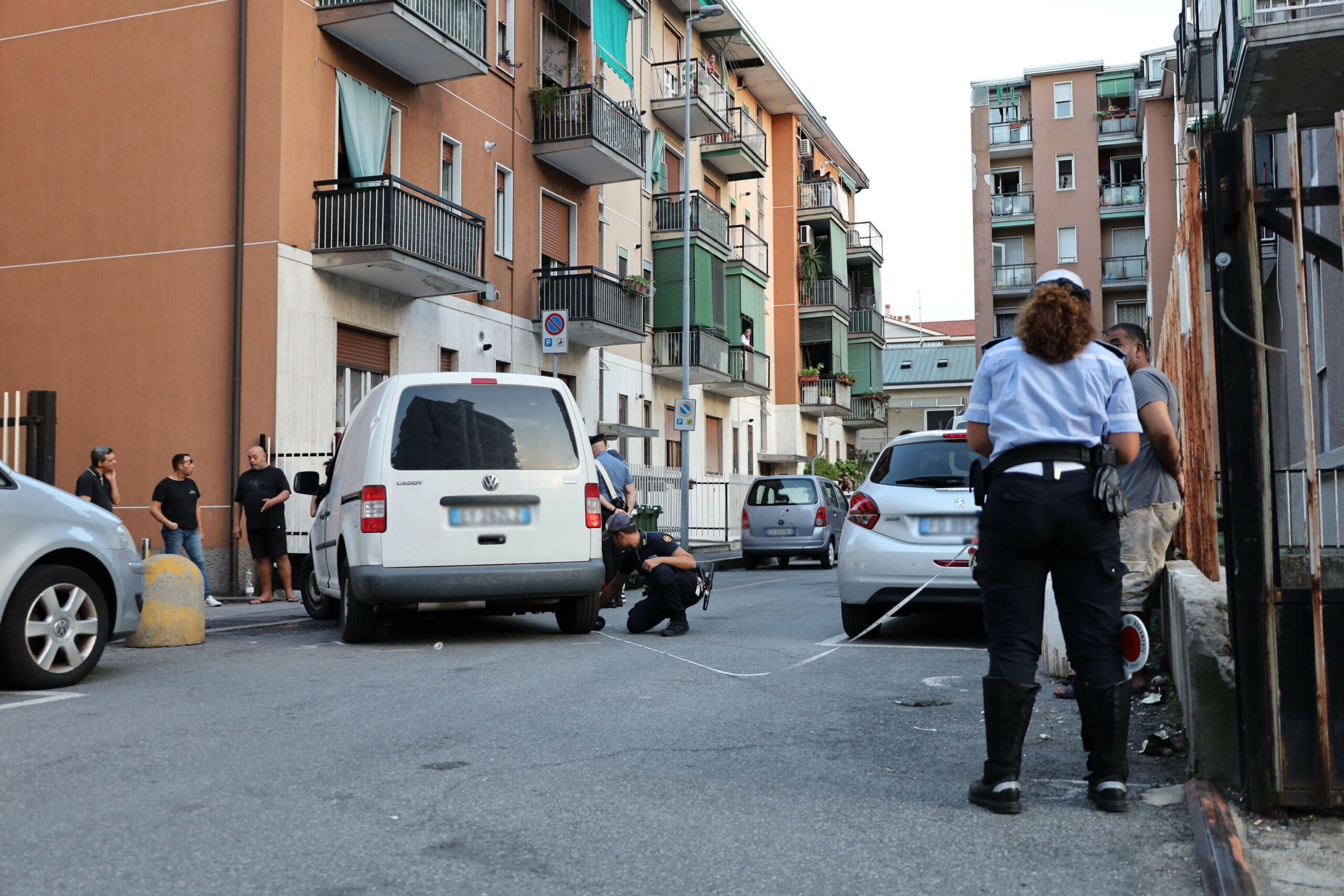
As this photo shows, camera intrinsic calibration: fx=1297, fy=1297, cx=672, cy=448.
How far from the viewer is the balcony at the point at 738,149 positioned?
35.2 metres

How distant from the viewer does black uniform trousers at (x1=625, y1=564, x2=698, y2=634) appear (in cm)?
998

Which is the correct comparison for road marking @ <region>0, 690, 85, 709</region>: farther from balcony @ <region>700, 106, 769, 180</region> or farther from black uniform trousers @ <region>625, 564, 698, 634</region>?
balcony @ <region>700, 106, 769, 180</region>

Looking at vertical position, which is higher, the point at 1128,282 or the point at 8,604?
the point at 1128,282

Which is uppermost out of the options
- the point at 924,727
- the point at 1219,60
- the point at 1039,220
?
the point at 1039,220

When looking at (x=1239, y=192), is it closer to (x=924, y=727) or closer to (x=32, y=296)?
(x=924, y=727)

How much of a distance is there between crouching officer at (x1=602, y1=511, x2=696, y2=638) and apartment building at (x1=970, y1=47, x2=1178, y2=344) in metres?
47.7

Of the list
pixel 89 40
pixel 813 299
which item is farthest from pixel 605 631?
pixel 813 299

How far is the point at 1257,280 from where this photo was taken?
398cm

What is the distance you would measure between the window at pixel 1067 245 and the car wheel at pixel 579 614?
4964cm

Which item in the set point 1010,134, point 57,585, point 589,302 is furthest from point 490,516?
point 1010,134

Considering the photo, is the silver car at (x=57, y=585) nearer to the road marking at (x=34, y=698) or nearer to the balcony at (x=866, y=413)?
the road marking at (x=34, y=698)

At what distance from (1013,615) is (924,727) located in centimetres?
177

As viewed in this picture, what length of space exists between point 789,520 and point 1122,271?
121 ft

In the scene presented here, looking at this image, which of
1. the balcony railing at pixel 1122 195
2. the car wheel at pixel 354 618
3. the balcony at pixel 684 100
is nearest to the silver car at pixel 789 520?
the balcony at pixel 684 100
